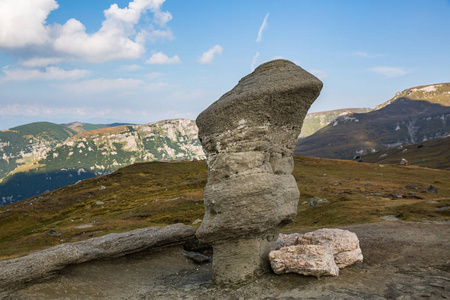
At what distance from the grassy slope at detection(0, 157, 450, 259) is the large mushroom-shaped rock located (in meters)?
14.4

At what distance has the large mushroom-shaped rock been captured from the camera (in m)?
16.1

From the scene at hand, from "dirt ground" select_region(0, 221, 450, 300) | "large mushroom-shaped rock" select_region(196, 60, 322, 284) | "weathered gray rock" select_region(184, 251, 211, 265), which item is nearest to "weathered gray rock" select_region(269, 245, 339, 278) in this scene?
"dirt ground" select_region(0, 221, 450, 300)

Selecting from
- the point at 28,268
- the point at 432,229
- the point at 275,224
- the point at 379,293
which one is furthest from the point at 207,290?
the point at 432,229

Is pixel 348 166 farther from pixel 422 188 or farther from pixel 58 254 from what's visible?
pixel 58 254

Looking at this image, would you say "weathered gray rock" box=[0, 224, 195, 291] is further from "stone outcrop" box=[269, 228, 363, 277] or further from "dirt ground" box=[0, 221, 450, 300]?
"stone outcrop" box=[269, 228, 363, 277]

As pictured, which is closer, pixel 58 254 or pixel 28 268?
pixel 28 268

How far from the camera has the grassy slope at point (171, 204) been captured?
106 feet

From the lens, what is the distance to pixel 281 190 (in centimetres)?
1711

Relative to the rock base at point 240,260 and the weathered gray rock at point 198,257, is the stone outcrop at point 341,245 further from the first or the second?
the weathered gray rock at point 198,257

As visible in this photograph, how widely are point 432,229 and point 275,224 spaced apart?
43.2 feet

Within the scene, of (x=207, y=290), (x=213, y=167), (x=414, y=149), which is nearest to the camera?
(x=207, y=290)

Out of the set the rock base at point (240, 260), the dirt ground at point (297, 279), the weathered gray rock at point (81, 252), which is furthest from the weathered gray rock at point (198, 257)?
the rock base at point (240, 260)

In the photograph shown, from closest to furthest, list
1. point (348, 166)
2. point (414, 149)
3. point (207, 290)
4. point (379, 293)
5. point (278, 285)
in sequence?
point (379, 293)
point (278, 285)
point (207, 290)
point (348, 166)
point (414, 149)

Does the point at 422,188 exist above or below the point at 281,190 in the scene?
below
